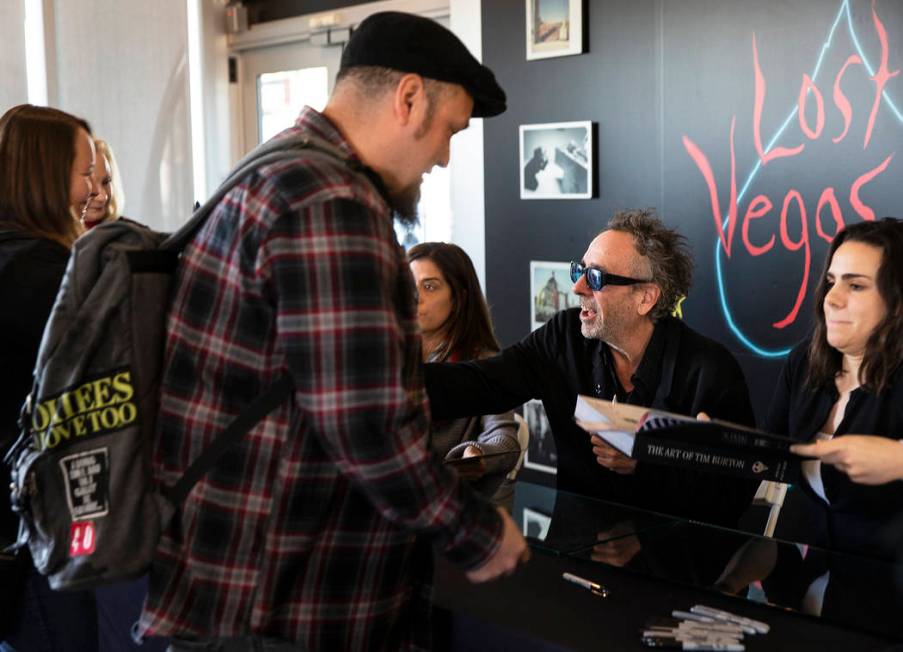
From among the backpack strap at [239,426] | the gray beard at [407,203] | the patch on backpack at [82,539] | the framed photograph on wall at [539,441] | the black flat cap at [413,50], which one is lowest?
the framed photograph on wall at [539,441]

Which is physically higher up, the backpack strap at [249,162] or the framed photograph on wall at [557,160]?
the framed photograph on wall at [557,160]

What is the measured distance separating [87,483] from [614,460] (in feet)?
4.43

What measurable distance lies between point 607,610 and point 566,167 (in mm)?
3248

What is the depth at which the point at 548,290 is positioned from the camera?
4.79 m

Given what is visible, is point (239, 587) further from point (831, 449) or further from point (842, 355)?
point (842, 355)

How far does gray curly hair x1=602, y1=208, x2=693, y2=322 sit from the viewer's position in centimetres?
265

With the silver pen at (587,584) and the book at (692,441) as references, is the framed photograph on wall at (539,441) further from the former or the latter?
the silver pen at (587,584)

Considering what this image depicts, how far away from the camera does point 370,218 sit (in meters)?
1.30

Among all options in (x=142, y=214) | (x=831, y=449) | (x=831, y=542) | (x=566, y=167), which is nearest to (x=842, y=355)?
(x=831, y=542)

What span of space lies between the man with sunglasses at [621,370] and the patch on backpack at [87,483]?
123cm

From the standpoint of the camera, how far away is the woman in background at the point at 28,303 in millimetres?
1962

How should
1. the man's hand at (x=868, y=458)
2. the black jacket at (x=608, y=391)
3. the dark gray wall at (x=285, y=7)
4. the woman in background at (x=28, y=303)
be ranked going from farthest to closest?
1. the dark gray wall at (x=285, y=7)
2. the black jacket at (x=608, y=391)
3. the woman in background at (x=28, y=303)
4. the man's hand at (x=868, y=458)

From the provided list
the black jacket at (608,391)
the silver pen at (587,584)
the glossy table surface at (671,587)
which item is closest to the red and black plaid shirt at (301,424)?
the glossy table surface at (671,587)

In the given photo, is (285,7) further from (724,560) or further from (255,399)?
(255,399)
